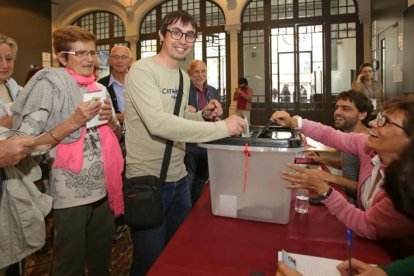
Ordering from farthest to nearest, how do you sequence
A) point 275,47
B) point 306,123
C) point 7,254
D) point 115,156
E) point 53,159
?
point 275,47 < point 306,123 < point 115,156 < point 53,159 < point 7,254

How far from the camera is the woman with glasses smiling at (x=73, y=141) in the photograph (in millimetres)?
1585

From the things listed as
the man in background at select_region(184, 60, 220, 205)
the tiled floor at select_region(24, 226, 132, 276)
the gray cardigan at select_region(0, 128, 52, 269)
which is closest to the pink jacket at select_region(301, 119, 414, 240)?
the gray cardigan at select_region(0, 128, 52, 269)

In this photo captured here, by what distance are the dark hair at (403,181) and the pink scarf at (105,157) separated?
1.31 meters

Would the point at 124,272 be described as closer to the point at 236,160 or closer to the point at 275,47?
the point at 236,160

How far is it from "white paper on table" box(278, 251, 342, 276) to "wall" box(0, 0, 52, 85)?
931 centimetres

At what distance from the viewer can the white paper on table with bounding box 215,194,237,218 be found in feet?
4.60

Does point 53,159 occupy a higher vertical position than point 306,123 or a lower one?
lower

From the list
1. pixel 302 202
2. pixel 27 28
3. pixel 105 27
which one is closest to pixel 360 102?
pixel 302 202

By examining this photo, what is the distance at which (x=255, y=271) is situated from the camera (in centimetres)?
105

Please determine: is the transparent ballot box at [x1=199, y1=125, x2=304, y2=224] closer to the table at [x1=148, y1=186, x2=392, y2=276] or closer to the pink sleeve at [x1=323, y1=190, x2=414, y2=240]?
the table at [x1=148, y1=186, x2=392, y2=276]

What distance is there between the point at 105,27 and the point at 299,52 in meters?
5.77

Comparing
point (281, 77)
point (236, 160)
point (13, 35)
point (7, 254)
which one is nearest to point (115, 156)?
point (7, 254)

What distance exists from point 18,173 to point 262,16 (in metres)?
8.13

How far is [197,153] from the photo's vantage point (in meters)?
3.03
